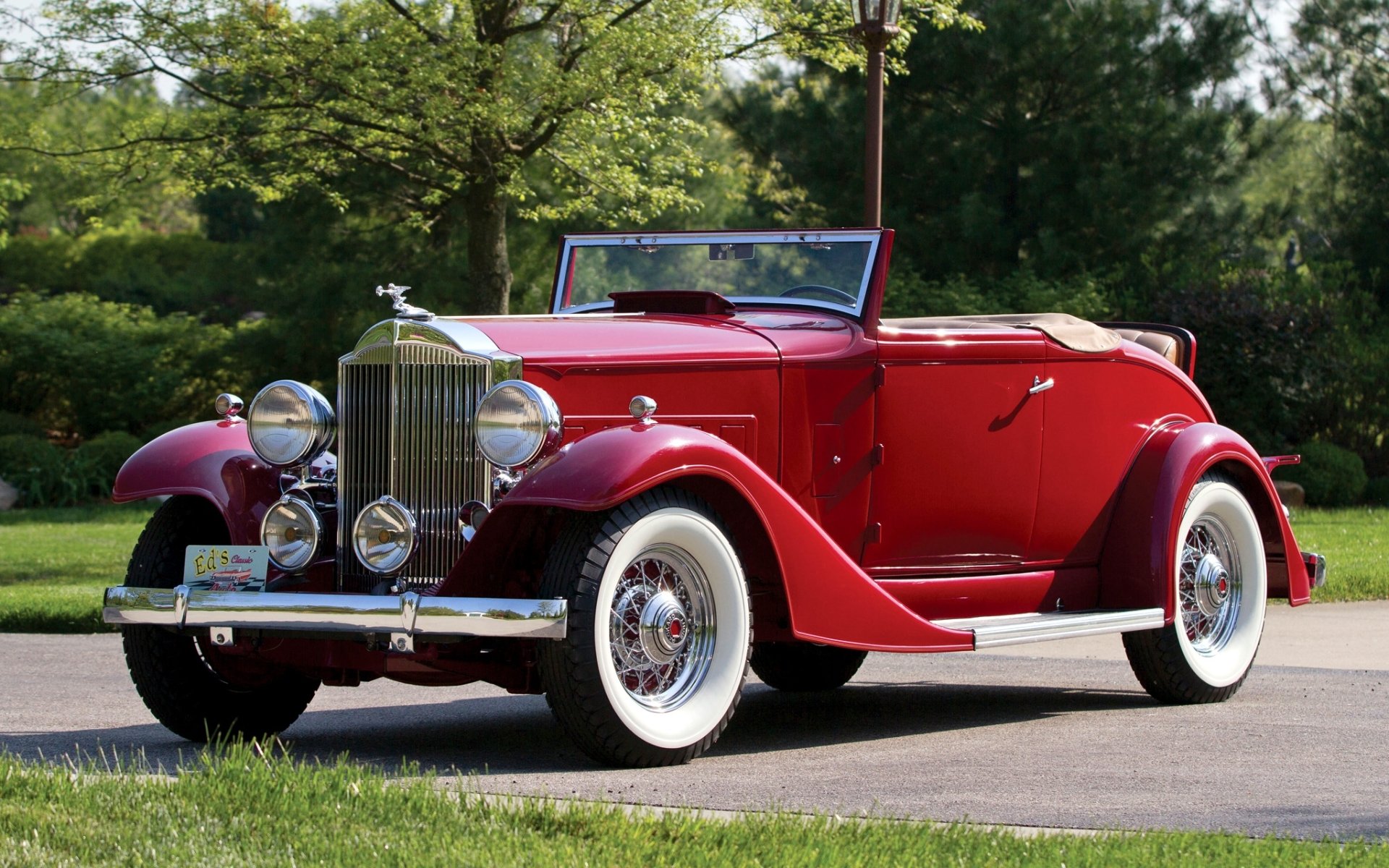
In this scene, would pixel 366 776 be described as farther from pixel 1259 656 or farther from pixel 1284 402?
pixel 1284 402

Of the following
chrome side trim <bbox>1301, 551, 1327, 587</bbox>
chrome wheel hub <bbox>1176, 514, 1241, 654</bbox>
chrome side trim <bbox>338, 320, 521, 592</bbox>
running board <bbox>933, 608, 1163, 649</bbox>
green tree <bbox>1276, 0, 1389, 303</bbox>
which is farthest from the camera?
green tree <bbox>1276, 0, 1389, 303</bbox>

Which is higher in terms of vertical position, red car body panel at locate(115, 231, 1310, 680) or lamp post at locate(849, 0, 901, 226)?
lamp post at locate(849, 0, 901, 226)

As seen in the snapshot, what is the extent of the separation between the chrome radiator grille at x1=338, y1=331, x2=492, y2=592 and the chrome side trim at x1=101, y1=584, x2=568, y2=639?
426 millimetres

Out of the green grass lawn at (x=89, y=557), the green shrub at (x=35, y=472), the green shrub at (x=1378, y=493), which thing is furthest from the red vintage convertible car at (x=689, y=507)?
the green shrub at (x=35, y=472)

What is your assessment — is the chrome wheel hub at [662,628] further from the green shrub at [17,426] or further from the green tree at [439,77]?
the green shrub at [17,426]

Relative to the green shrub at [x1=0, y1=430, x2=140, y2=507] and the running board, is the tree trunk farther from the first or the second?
the running board

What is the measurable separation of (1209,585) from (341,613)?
12.5 ft

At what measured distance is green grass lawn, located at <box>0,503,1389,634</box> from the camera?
9.88 m

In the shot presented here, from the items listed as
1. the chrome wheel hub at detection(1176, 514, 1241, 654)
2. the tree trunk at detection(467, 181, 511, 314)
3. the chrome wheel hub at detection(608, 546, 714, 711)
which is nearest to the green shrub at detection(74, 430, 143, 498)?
the tree trunk at detection(467, 181, 511, 314)

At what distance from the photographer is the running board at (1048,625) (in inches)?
247

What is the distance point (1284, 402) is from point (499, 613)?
14656 mm

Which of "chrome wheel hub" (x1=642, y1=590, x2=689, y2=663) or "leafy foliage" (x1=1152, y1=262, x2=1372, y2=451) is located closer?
"chrome wheel hub" (x1=642, y1=590, x2=689, y2=663)

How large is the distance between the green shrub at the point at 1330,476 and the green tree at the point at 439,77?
19.7 feet

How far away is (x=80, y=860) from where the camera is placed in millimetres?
3822
